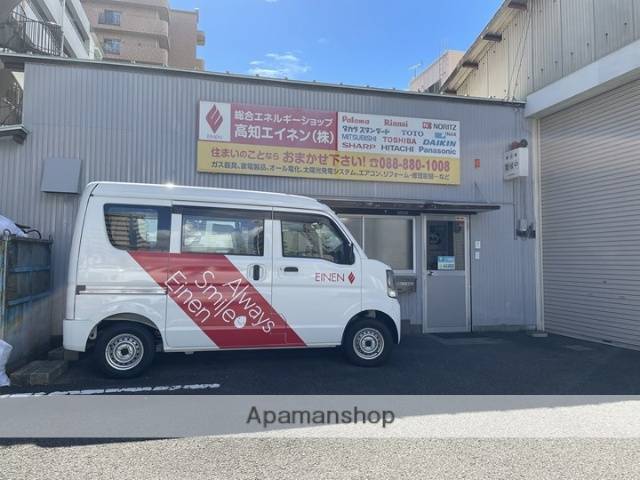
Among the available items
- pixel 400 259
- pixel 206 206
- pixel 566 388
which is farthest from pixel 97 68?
pixel 566 388

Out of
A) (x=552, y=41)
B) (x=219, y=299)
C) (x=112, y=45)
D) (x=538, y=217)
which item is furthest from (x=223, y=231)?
(x=112, y=45)

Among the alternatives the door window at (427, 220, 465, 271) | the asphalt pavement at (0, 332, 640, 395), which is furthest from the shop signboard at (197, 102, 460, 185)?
the asphalt pavement at (0, 332, 640, 395)

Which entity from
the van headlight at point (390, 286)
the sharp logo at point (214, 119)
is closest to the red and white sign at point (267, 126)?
the sharp logo at point (214, 119)

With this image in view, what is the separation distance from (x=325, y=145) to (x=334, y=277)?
363 centimetres

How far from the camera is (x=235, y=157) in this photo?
848 centimetres

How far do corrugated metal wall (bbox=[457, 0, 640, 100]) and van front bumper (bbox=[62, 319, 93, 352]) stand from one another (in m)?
9.40

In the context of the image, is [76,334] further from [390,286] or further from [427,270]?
[427,270]

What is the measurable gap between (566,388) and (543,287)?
4728 mm

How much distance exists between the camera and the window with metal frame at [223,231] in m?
5.77

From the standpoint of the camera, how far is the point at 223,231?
5.89 metres

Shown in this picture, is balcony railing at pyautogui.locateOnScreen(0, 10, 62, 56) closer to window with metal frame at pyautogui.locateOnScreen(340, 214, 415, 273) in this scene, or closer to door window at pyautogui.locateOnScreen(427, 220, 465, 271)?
window with metal frame at pyautogui.locateOnScreen(340, 214, 415, 273)

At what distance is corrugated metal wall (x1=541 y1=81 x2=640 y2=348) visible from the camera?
26.3 ft

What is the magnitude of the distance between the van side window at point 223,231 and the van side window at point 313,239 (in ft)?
1.04

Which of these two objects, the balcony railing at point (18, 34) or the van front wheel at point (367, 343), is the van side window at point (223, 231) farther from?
the balcony railing at point (18, 34)
